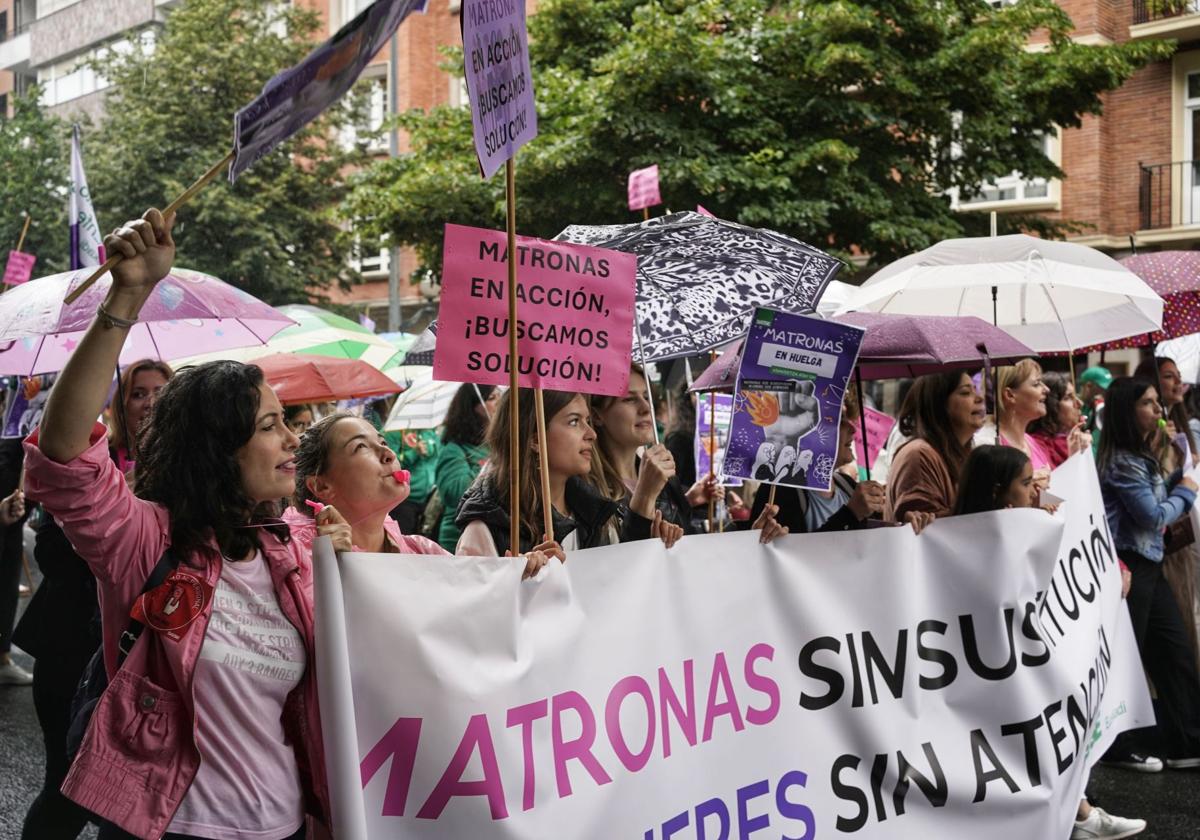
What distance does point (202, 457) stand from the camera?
9.12ft

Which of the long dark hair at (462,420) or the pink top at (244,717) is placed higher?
the long dark hair at (462,420)

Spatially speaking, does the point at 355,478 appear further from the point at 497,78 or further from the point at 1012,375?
the point at 1012,375

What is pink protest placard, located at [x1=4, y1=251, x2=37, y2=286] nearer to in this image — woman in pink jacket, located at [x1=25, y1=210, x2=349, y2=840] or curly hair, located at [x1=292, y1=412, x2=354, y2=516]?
curly hair, located at [x1=292, y1=412, x2=354, y2=516]

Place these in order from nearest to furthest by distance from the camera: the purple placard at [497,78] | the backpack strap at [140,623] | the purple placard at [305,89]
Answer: the purple placard at [305,89] < the backpack strap at [140,623] < the purple placard at [497,78]

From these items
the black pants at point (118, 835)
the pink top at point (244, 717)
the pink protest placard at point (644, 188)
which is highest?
the pink protest placard at point (644, 188)

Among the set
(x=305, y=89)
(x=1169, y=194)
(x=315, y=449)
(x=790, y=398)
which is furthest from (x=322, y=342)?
(x=1169, y=194)

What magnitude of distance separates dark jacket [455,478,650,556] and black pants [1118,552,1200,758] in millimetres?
3202

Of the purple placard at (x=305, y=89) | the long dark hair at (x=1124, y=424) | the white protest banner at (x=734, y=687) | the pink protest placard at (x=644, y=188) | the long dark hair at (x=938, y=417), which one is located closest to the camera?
the purple placard at (x=305, y=89)

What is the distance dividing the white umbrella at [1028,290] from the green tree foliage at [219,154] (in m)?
20.7

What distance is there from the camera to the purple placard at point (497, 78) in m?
3.16

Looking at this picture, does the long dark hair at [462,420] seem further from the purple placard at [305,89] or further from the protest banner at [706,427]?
the purple placard at [305,89]

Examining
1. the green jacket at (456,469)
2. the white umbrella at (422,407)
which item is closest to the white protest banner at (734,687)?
the green jacket at (456,469)

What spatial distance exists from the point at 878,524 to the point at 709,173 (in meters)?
12.3

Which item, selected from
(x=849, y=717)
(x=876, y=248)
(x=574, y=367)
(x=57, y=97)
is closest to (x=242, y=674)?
(x=574, y=367)
